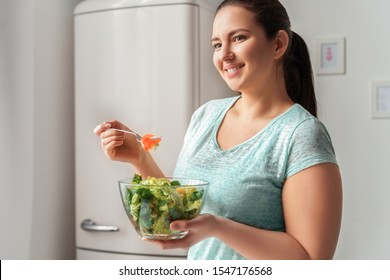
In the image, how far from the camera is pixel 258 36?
774mm

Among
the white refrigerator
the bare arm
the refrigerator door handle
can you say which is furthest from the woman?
the refrigerator door handle

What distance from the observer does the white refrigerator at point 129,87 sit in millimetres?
1361

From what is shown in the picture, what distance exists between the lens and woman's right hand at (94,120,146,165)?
2.69ft

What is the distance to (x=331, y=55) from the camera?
1.35 metres

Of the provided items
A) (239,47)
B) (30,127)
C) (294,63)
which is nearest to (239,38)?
(239,47)

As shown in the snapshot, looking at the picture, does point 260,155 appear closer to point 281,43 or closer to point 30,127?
point 281,43

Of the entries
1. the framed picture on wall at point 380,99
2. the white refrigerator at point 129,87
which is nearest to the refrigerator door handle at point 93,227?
the white refrigerator at point 129,87

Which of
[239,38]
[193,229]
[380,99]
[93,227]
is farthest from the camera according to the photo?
[93,227]

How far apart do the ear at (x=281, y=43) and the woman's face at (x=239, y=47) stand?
0.03 metres

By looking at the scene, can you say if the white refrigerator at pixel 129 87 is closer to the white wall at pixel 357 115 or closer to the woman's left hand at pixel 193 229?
the white wall at pixel 357 115

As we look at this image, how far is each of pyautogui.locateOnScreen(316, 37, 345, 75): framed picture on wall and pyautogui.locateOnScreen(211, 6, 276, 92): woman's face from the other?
62 centimetres

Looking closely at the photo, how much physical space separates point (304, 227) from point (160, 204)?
196 millimetres

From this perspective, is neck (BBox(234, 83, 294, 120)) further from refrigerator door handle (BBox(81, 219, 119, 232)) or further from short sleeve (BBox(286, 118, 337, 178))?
refrigerator door handle (BBox(81, 219, 119, 232))
